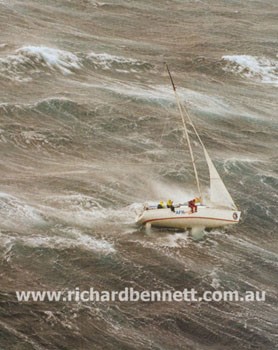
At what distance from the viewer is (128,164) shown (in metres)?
46.5

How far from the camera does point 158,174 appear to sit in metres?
45.3

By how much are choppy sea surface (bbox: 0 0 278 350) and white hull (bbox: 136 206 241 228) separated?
56 centimetres

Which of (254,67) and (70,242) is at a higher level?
(254,67)

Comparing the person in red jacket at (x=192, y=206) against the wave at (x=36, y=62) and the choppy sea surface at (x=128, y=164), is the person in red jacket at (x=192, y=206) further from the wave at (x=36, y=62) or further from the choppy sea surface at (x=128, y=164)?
the wave at (x=36, y=62)

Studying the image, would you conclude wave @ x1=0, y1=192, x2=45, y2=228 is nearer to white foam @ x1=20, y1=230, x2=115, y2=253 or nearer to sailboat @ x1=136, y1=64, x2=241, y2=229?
white foam @ x1=20, y1=230, x2=115, y2=253

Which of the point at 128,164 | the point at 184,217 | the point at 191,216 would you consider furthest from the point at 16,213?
the point at 128,164

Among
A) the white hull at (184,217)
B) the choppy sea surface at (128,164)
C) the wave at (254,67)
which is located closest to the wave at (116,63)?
the choppy sea surface at (128,164)

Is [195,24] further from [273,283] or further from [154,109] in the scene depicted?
[273,283]

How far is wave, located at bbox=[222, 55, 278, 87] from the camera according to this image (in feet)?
214

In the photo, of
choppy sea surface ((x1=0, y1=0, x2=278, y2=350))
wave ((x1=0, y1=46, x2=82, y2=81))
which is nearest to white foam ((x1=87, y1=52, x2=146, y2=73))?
choppy sea surface ((x1=0, y1=0, x2=278, y2=350))

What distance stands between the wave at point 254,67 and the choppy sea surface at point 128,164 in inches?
6.7

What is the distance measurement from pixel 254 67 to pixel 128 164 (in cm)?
2379

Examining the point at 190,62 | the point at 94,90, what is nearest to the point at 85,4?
the point at 190,62

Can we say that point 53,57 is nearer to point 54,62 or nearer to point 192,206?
point 54,62
